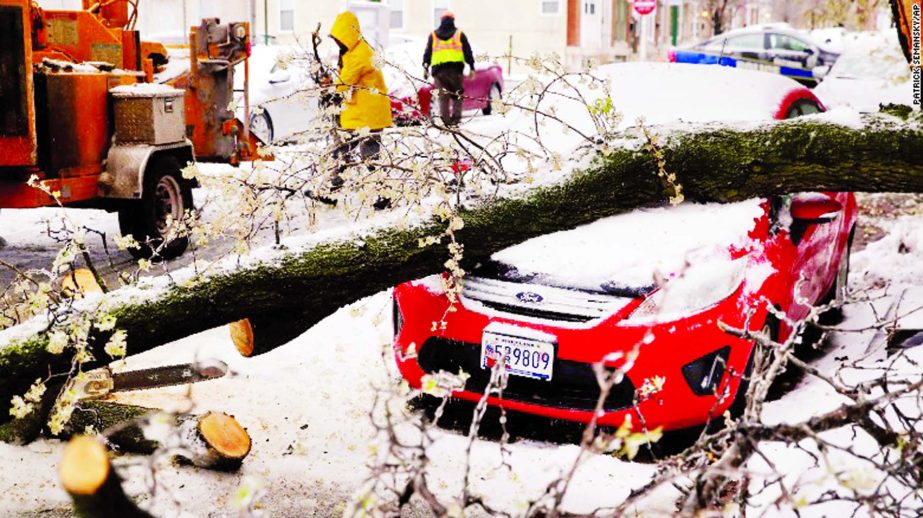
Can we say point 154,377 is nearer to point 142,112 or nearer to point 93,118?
point 93,118

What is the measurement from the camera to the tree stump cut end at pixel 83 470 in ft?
5.23

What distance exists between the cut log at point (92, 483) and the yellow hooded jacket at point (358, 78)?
8.09 meters

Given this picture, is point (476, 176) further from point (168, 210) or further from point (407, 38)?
point (407, 38)

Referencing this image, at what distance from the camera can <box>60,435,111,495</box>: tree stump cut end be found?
159cm

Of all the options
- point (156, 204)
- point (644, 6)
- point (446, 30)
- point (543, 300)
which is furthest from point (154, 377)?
point (644, 6)

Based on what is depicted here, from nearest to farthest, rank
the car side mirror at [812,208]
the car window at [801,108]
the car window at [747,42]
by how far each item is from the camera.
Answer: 1. the car side mirror at [812,208]
2. the car window at [801,108]
3. the car window at [747,42]

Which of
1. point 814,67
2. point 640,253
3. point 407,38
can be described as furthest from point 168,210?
point 814,67

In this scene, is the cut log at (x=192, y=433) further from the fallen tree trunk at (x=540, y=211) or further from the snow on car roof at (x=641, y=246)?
the snow on car roof at (x=641, y=246)

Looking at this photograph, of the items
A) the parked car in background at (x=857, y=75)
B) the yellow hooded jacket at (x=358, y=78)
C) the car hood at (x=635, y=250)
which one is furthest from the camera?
the parked car in background at (x=857, y=75)

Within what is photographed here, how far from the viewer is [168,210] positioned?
879cm

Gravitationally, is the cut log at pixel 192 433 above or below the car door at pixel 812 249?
below

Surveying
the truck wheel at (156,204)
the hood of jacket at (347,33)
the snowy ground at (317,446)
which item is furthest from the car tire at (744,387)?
the hood of jacket at (347,33)

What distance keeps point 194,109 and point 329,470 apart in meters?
6.25

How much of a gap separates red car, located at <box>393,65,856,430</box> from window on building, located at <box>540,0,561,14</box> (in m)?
29.7
